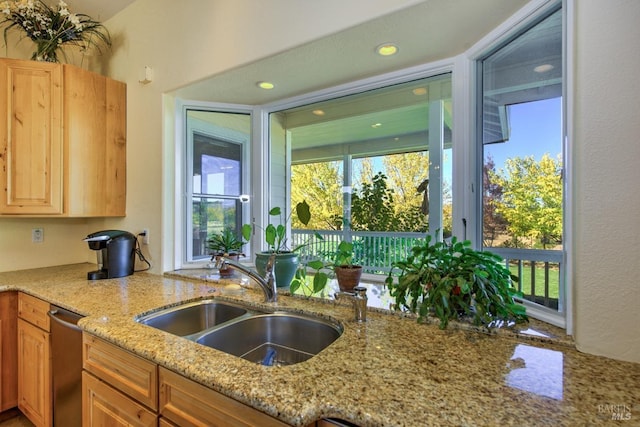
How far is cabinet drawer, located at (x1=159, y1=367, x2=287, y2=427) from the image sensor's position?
80 cm

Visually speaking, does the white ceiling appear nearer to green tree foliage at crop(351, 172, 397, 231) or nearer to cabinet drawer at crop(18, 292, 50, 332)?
cabinet drawer at crop(18, 292, 50, 332)

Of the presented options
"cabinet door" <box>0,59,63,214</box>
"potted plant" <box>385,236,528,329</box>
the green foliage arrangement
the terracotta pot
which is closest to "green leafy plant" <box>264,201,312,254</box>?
the terracotta pot

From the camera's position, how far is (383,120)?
80.9 inches

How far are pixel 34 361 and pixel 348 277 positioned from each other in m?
1.86

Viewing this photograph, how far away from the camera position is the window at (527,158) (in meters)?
1.16

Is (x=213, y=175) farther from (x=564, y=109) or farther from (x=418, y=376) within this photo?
(x=564, y=109)

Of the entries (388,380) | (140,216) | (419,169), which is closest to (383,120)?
(419,169)

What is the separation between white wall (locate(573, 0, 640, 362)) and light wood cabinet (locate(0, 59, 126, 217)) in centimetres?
268

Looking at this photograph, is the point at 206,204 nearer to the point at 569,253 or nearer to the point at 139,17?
the point at 139,17

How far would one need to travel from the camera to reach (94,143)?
84.8 inches

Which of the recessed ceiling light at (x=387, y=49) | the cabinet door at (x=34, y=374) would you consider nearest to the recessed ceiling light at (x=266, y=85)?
the recessed ceiling light at (x=387, y=49)

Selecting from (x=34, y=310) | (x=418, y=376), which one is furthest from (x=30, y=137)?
(x=418, y=376)

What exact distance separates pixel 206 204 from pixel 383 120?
142cm

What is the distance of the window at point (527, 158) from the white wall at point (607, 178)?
8.4 inches
